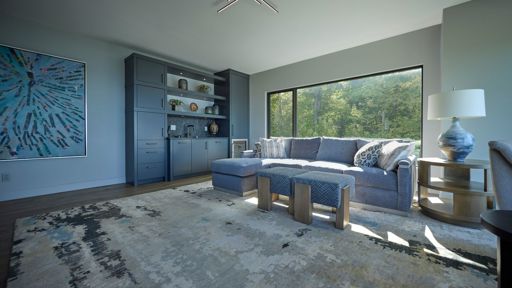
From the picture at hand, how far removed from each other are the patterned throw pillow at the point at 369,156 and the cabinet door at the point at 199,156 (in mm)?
3255

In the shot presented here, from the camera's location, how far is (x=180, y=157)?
174 inches

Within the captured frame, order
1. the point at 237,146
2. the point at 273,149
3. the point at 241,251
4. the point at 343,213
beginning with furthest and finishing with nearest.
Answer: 1. the point at 237,146
2. the point at 273,149
3. the point at 343,213
4. the point at 241,251

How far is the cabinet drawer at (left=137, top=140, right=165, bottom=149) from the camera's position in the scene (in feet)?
12.9

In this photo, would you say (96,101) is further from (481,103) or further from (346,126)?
(481,103)

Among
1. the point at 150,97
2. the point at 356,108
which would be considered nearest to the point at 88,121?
the point at 150,97

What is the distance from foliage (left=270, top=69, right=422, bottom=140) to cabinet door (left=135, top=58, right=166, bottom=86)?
9.19 feet

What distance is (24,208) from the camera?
259 cm

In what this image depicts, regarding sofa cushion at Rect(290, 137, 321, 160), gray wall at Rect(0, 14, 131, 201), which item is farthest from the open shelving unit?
gray wall at Rect(0, 14, 131, 201)

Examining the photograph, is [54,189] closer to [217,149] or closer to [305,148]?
[217,149]

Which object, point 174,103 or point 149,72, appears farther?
point 174,103

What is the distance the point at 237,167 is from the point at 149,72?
8.70 ft

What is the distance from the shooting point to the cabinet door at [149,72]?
3.90 m

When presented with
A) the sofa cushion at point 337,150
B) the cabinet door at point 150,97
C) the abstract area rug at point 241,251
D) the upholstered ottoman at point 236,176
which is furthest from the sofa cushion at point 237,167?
the cabinet door at point 150,97

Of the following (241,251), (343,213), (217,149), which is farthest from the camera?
(217,149)
